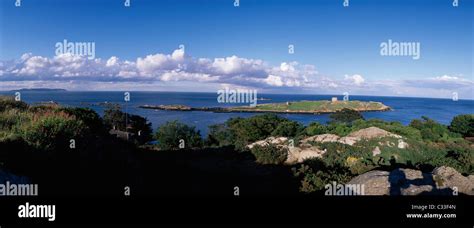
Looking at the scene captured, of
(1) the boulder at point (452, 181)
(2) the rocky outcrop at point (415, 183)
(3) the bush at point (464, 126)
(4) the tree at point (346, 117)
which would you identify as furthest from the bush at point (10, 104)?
(4) the tree at point (346, 117)

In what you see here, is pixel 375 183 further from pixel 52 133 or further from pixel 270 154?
pixel 52 133

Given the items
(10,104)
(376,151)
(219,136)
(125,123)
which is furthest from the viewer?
(125,123)

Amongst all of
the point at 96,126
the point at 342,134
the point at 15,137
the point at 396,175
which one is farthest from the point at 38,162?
the point at 342,134

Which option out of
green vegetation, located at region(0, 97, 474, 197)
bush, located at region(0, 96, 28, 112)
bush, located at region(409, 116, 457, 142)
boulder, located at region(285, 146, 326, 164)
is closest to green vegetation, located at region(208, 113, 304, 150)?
green vegetation, located at region(0, 97, 474, 197)

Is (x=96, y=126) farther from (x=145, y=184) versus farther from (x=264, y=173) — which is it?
(x=264, y=173)

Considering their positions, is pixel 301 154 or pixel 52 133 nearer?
pixel 52 133

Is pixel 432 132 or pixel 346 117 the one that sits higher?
pixel 346 117

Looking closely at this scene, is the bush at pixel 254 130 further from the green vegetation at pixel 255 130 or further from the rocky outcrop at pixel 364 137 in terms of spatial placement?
the rocky outcrop at pixel 364 137

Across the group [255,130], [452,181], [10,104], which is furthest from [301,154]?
[10,104]
